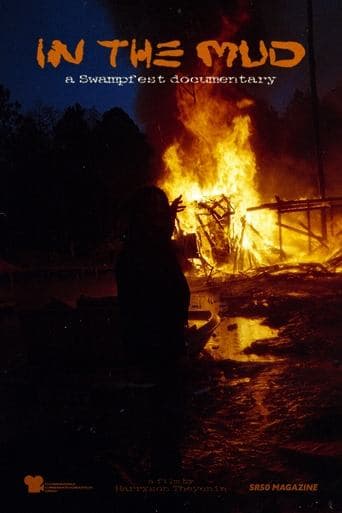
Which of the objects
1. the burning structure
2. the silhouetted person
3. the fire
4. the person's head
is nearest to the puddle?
the silhouetted person

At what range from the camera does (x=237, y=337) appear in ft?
29.1

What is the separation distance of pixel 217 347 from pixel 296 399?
266 centimetres

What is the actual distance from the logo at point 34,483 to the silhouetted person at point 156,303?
3.11 ft

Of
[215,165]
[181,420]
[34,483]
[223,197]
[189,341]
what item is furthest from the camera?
[215,165]

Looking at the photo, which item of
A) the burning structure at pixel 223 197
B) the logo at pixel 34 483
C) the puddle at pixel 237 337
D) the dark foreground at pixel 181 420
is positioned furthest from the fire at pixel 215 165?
the logo at pixel 34 483

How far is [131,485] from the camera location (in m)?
3.59

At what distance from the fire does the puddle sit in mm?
8608

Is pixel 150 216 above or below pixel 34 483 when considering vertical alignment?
above

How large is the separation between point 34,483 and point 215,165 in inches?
687

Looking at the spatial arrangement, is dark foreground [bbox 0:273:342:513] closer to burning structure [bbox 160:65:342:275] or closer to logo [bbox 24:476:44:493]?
logo [bbox 24:476:44:493]

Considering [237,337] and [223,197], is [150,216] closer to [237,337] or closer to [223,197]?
[237,337]

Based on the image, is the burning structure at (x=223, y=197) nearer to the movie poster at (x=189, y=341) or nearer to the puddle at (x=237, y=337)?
the movie poster at (x=189, y=341)

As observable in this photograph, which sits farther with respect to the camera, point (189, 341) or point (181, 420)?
point (189, 341)

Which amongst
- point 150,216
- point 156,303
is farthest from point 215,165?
point 156,303
